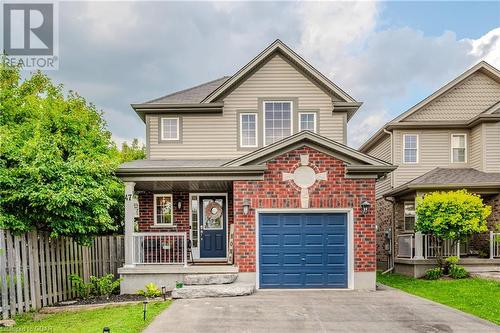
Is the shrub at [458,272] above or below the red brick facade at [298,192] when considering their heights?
below

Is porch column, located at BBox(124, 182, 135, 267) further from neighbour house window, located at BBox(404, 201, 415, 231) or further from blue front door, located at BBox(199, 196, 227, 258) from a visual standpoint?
neighbour house window, located at BBox(404, 201, 415, 231)

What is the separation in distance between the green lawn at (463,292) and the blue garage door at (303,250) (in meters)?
2.39

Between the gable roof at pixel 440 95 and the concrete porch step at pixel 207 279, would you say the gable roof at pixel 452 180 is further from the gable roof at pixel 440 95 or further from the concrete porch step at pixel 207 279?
the concrete porch step at pixel 207 279

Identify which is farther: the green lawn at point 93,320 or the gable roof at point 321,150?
the gable roof at point 321,150

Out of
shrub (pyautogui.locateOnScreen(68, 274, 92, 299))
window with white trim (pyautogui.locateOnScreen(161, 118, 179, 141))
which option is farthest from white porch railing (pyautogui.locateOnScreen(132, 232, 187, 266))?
window with white trim (pyautogui.locateOnScreen(161, 118, 179, 141))

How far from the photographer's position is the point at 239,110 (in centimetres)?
1549

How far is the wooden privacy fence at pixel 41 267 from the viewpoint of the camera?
943 cm

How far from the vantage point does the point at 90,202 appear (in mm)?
11141

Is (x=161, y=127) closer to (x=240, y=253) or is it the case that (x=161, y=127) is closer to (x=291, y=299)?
(x=240, y=253)

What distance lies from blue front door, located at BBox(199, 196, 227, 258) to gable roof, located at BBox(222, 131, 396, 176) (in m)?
3.24

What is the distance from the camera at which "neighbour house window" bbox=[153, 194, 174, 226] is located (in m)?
14.9

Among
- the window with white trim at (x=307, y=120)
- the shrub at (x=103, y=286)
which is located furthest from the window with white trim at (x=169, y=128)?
the shrub at (x=103, y=286)

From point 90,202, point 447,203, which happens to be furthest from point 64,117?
point 447,203

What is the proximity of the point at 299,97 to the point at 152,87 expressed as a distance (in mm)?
15325
